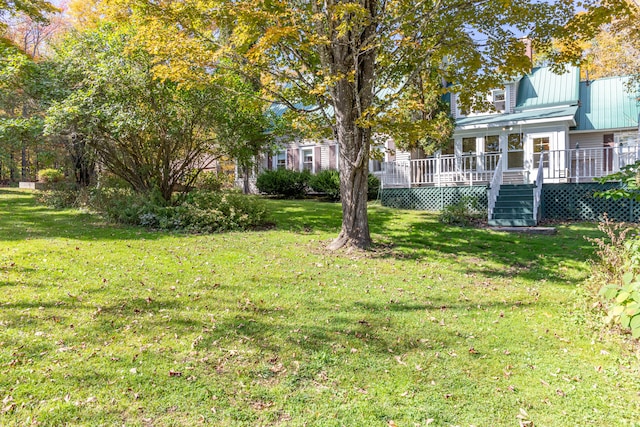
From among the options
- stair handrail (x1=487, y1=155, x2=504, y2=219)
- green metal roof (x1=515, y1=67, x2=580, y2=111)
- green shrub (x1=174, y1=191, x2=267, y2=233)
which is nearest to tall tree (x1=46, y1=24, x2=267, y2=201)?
green shrub (x1=174, y1=191, x2=267, y2=233)

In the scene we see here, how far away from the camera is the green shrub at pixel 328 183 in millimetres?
17812

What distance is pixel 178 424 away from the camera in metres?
2.54

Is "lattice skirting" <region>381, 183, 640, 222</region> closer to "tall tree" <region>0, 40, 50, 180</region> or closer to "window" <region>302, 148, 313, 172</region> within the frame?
"window" <region>302, 148, 313, 172</region>

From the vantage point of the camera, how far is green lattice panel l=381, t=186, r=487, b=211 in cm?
1362

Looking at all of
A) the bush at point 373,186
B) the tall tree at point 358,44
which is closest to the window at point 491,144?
the bush at point 373,186

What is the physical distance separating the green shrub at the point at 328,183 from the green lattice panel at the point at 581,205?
8299 mm

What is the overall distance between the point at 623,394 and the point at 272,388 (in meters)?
2.67

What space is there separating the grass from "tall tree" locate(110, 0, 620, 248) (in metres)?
2.52

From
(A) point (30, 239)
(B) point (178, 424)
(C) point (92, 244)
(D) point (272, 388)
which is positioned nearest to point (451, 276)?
(D) point (272, 388)

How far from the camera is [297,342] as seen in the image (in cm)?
377

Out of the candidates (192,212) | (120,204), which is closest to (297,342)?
(192,212)

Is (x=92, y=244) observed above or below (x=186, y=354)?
above

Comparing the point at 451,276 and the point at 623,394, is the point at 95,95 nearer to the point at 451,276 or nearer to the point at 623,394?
the point at 451,276

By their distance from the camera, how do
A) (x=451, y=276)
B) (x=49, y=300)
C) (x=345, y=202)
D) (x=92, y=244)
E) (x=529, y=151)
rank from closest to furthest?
(x=49, y=300), (x=451, y=276), (x=92, y=244), (x=345, y=202), (x=529, y=151)
